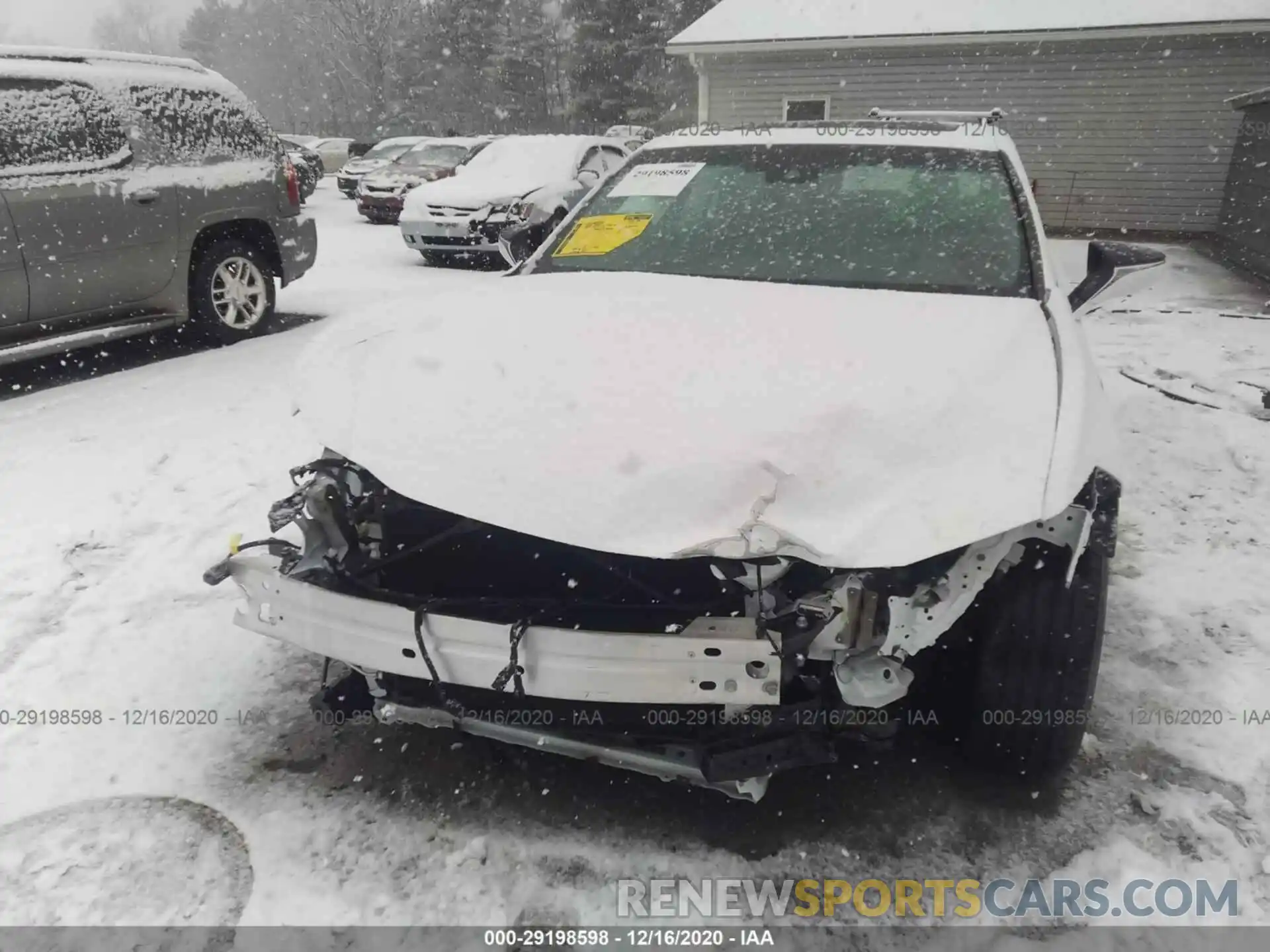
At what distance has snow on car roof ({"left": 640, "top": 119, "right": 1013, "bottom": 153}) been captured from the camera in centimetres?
333

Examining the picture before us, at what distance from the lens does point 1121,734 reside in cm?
253

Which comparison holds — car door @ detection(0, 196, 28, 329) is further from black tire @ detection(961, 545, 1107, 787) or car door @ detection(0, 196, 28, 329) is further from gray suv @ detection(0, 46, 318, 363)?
black tire @ detection(961, 545, 1107, 787)

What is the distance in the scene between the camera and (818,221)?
304 centimetres

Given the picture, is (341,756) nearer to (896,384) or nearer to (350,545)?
(350,545)

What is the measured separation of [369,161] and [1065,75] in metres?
13.5

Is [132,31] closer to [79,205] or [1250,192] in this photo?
[79,205]

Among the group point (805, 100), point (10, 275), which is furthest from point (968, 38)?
point (10, 275)

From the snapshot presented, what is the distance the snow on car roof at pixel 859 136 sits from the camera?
3330mm

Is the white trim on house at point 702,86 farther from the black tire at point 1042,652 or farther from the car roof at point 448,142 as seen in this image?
the black tire at point 1042,652

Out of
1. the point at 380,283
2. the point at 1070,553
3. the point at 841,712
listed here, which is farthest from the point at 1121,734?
the point at 380,283

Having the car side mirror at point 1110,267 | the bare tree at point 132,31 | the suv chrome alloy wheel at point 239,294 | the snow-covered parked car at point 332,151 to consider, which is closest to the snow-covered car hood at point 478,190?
the suv chrome alloy wheel at point 239,294

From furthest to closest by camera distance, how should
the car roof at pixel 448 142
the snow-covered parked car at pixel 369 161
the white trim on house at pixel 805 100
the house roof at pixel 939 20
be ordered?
the snow-covered parked car at pixel 369 161, the white trim on house at pixel 805 100, the car roof at pixel 448 142, the house roof at pixel 939 20

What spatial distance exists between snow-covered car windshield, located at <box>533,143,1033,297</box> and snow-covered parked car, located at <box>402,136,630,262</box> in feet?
20.3

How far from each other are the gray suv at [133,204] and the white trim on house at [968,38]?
10462mm
